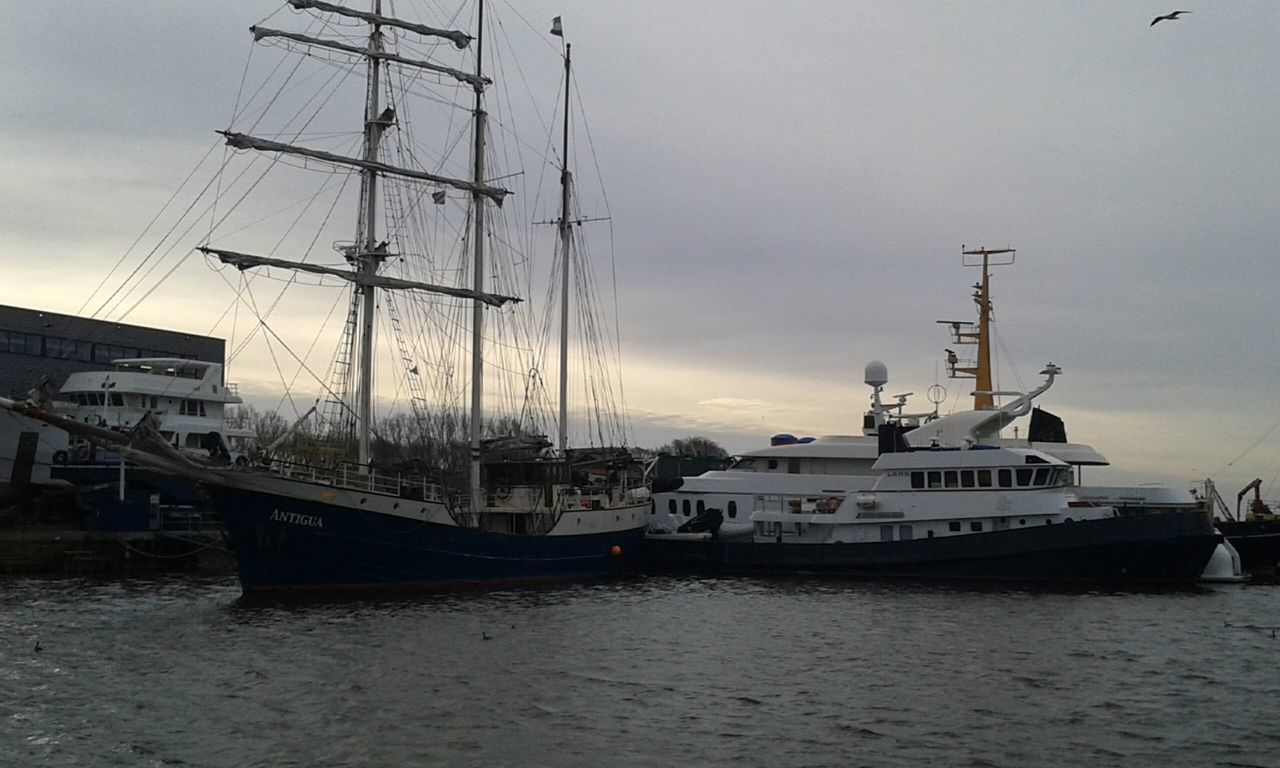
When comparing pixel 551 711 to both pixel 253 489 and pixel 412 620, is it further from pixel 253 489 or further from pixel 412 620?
pixel 253 489

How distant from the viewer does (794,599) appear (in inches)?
1314

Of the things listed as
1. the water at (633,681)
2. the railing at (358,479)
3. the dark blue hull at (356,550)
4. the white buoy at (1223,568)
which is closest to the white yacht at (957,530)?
the white buoy at (1223,568)

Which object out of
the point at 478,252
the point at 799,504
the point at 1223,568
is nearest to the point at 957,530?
the point at 799,504

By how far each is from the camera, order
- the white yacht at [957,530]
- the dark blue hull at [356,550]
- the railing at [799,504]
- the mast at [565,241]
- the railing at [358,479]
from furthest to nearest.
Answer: the mast at [565,241], the railing at [799,504], the white yacht at [957,530], the railing at [358,479], the dark blue hull at [356,550]

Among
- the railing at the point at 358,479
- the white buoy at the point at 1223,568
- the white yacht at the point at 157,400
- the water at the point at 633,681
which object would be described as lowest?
the water at the point at 633,681

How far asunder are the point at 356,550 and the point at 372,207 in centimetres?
1264

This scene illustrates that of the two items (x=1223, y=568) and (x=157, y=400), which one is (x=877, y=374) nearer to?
(x=1223, y=568)

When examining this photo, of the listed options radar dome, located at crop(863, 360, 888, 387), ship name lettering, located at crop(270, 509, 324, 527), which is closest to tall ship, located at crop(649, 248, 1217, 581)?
radar dome, located at crop(863, 360, 888, 387)

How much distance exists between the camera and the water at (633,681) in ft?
54.0

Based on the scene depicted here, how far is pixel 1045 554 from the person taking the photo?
118ft

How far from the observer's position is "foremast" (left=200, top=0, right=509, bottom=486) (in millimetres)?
35938

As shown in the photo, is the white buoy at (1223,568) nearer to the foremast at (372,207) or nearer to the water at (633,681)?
the water at (633,681)

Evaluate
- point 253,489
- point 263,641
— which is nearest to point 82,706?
point 263,641

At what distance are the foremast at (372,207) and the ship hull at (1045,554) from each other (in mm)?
13065
